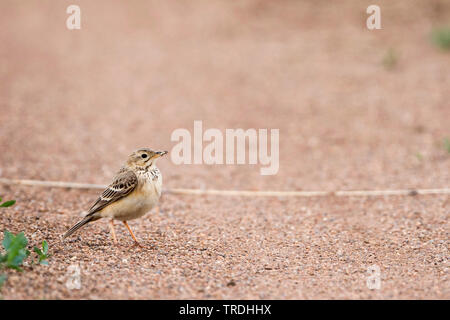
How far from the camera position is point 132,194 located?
17.1 feet

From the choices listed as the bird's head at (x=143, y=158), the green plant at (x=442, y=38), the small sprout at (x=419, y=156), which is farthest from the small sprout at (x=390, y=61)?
the bird's head at (x=143, y=158)

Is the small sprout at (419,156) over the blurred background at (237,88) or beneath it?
beneath

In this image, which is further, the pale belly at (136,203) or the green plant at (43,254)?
the pale belly at (136,203)

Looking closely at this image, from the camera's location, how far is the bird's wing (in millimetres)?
5246

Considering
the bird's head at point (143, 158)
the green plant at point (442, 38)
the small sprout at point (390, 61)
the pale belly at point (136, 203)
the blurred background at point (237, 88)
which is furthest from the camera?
the green plant at point (442, 38)

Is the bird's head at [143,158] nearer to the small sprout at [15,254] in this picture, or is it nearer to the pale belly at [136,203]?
the pale belly at [136,203]

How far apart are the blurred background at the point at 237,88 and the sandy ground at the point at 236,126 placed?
5cm

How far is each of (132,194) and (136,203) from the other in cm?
11

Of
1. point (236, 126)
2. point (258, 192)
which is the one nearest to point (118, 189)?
point (258, 192)

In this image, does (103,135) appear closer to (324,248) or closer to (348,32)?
Answer: (324,248)

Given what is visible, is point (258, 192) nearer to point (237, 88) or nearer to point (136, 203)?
point (136, 203)

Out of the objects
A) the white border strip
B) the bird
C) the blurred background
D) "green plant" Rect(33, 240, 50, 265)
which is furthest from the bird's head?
the blurred background

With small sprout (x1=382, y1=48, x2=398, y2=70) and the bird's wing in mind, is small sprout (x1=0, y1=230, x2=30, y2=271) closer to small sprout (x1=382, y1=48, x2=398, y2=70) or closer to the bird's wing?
the bird's wing

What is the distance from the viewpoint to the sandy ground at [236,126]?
475 centimetres
